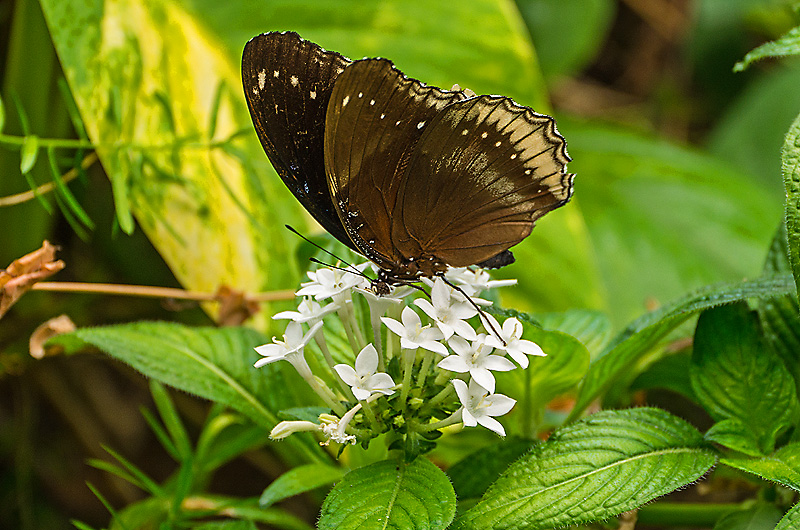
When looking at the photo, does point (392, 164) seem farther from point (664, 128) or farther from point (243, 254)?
point (664, 128)

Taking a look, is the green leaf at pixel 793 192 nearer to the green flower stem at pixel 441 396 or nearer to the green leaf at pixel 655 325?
the green leaf at pixel 655 325

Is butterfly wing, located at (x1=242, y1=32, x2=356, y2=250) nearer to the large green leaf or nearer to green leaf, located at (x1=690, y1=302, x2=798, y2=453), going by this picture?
green leaf, located at (x1=690, y1=302, x2=798, y2=453)

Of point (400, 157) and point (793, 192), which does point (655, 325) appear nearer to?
point (793, 192)

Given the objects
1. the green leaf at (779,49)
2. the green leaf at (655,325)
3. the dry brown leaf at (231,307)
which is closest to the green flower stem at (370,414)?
the green leaf at (655,325)

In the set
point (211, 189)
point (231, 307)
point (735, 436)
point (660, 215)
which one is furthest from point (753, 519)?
point (660, 215)

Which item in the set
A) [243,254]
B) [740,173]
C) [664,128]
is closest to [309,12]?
[243,254]

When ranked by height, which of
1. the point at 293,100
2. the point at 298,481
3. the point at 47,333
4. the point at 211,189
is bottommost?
the point at 298,481
